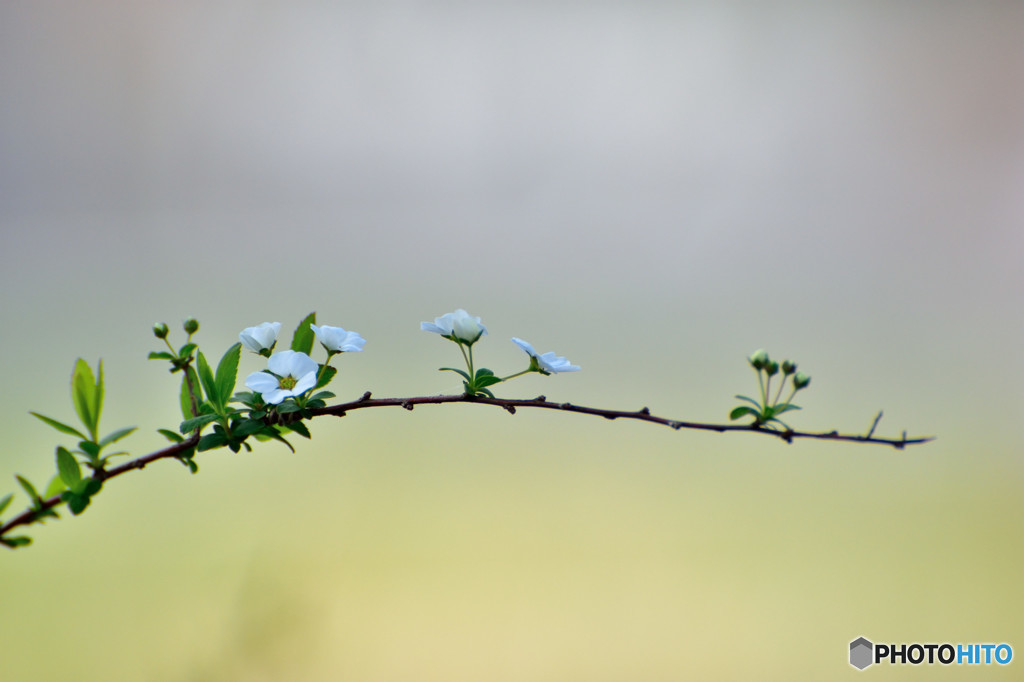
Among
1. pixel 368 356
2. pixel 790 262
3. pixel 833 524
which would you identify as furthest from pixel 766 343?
pixel 368 356

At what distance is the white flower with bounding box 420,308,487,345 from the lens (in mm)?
454

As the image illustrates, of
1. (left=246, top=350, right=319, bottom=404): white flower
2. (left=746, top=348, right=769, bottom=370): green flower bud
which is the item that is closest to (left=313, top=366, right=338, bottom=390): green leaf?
(left=246, top=350, right=319, bottom=404): white flower

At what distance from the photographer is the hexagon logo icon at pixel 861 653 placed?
3.47 ft

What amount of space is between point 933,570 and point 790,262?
0.66 m

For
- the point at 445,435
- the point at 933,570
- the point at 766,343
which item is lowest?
the point at 933,570

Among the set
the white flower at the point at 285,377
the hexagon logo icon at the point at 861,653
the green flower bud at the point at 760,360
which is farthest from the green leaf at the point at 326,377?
the hexagon logo icon at the point at 861,653

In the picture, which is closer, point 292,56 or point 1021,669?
point 1021,669

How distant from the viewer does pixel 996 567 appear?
1.15 meters

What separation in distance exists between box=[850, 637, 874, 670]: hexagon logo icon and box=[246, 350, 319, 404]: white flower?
3.68ft

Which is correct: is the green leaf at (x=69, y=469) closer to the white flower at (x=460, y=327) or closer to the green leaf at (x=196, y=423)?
the green leaf at (x=196, y=423)

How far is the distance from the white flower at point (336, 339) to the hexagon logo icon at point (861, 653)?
109cm

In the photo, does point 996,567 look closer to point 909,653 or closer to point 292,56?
point 909,653

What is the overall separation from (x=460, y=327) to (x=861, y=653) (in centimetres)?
106

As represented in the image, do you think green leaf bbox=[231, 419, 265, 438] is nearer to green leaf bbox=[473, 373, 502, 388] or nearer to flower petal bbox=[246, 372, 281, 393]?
flower petal bbox=[246, 372, 281, 393]
